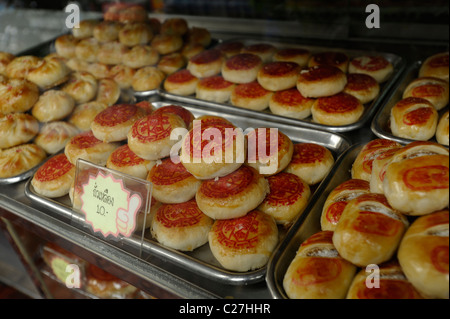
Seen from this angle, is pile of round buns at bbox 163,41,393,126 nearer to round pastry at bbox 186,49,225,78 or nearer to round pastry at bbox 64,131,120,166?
round pastry at bbox 186,49,225,78

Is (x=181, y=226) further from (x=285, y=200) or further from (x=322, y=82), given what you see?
(x=322, y=82)

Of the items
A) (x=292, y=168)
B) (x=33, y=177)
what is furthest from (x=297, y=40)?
(x=33, y=177)

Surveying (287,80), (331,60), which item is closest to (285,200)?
(287,80)

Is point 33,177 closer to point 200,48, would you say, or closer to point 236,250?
point 236,250

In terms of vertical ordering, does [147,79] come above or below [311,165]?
above

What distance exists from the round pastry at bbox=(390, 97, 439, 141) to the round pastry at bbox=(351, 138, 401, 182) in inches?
10.5

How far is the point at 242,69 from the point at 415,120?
1451 millimetres

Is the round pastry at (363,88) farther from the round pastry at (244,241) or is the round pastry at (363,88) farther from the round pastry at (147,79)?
the round pastry at (147,79)

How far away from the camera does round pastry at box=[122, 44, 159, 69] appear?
3.65 metres

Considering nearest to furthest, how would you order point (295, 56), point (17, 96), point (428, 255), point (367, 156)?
point (428, 255) < point (367, 156) < point (17, 96) < point (295, 56)

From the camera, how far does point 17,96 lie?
2854mm
